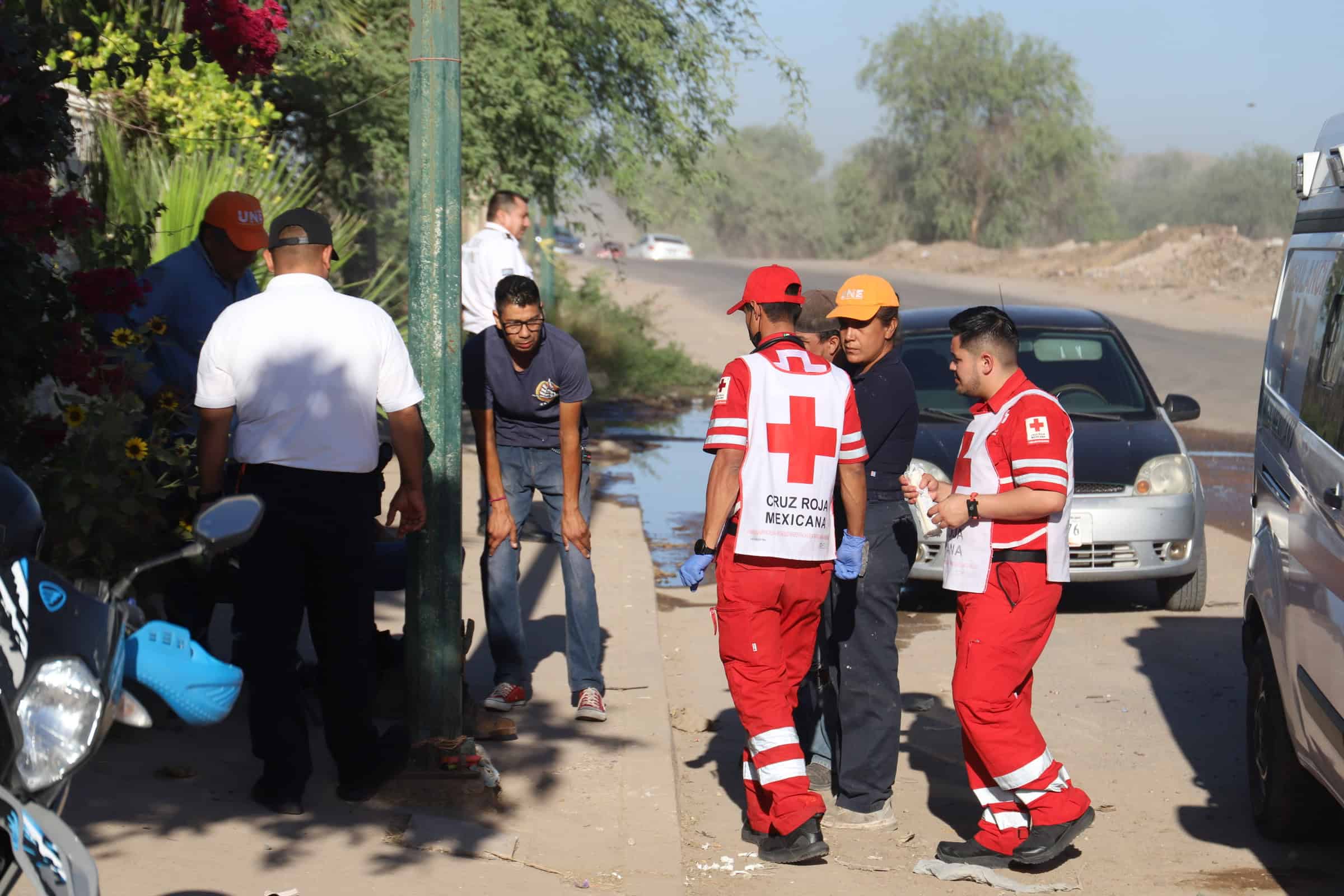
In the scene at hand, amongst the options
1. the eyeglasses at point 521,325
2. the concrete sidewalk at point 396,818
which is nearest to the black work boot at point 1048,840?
the concrete sidewalk at point 396,818

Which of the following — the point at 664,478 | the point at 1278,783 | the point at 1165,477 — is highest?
the point at 1165,477

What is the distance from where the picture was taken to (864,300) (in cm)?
511

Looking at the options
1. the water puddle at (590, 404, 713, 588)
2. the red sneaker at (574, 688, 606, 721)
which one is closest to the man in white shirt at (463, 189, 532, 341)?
the water puddle at (590, 404, 713, 588)

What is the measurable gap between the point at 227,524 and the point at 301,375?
2.00 metres

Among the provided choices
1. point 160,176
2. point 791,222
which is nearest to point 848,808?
point 160,176

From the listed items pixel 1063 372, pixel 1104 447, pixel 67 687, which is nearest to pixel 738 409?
pixel 67 687

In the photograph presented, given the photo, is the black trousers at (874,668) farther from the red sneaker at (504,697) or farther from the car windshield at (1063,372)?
the car windshield at (1063,372)

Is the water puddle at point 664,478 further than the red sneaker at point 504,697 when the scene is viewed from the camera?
Yes

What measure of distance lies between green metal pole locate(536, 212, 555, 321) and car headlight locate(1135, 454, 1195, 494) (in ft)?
36.2

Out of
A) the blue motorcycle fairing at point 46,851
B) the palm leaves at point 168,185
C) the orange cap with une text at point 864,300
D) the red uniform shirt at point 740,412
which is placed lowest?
the blue motorcycle fairing at point 46,851

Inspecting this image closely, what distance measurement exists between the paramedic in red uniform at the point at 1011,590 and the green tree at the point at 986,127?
61.7 metres

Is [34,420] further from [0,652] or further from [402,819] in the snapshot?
[0,652]

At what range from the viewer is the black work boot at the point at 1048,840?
469 cm

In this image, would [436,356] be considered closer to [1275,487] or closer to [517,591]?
[517,591]
